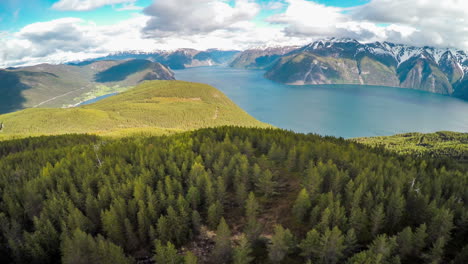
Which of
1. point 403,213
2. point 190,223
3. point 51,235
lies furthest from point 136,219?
point 403,213

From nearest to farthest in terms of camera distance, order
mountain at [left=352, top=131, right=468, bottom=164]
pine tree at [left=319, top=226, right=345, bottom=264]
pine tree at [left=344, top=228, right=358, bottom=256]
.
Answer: pine tree at [left=319, top=226, right=345, bottom=264] → pine tree at [left=344, top=228, right=358, bottom=256] → mountain at [left=352, top=131, right=468, bottom=164]

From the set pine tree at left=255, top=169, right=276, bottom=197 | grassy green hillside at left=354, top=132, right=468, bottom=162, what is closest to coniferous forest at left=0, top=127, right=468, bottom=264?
pine tree at left=255, top=169, right=276, bottom=197

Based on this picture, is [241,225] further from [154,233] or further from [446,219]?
[446,219]

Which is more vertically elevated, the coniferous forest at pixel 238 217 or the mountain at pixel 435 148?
the coniferous forest at pixel 238 217

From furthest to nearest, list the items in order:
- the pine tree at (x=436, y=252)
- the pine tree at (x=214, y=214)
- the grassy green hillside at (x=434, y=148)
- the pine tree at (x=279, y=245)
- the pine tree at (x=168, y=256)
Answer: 1. the grassy green hillside at (x=434, y=148)
2. the pine tree at (x=214, y=214)
3. the pine tree at (x=279, y=245)
4. the pine tree at (x=168, y=256)
5. the pine tree at (x=436, y=252)

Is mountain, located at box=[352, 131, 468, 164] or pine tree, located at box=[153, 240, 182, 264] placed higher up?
pine tree, located at box=[153, 240, 182, 264]

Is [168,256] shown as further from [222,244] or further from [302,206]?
[302,206]

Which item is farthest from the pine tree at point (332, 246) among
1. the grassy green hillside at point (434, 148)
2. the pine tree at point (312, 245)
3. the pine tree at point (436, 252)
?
the grassy green hillside at point (434, 148)

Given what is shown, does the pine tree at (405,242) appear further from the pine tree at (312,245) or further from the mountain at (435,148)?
the mountain at (435,148)

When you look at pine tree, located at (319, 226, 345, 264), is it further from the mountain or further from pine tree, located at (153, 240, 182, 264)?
the mountain
